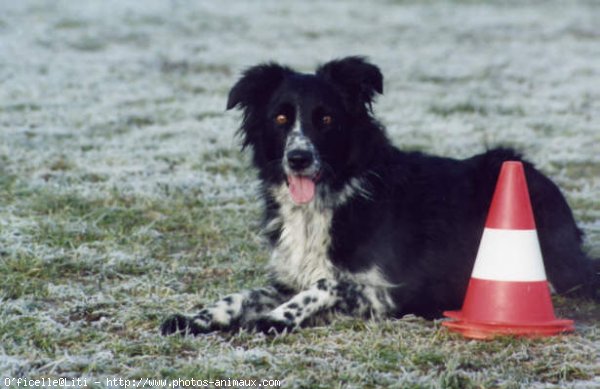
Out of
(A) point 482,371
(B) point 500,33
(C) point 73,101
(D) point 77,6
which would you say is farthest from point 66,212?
(D) point 77,6

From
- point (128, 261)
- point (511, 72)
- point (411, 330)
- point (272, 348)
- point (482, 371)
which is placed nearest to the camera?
point (482, 371)

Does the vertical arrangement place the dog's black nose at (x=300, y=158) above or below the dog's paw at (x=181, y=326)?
above

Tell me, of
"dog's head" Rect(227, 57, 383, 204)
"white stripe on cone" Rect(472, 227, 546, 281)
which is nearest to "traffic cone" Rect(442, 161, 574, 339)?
"white stripe on cone" Rect(472, 227, 546, 281)

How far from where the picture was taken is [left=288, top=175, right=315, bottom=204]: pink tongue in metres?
6.38

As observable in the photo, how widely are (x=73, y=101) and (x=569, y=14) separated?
1615 cm

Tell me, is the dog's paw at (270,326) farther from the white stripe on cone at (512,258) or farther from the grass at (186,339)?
the white stripe on cone at (512,258)

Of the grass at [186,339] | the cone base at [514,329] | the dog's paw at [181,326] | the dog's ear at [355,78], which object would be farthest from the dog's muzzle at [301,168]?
the cone base at [514,329]

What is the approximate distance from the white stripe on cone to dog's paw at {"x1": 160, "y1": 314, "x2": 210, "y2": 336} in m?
1.53

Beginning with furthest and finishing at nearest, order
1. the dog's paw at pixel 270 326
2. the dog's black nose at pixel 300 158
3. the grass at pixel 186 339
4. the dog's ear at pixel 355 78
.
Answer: the dog's ear at pixel 355 78 < the dog's black nose at pixel 300 158 < the dog's paw at pixel 270 326 < the grass at pixel 186 339

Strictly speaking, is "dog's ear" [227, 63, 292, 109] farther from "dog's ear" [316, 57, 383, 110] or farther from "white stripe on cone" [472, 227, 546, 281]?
"white stripe on cone" [472, 227, 546, 281]

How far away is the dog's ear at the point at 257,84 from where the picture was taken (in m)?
6.53

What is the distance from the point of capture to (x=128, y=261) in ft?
24.4

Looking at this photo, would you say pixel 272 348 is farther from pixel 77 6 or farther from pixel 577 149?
pixel 77 6

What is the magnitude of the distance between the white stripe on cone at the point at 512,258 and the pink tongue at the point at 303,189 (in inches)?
45.5
